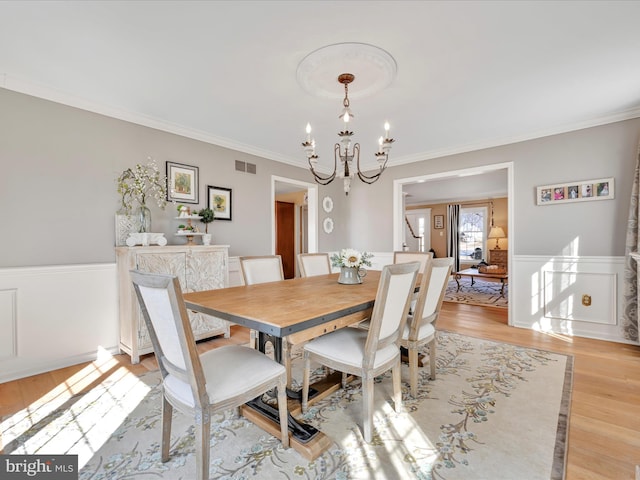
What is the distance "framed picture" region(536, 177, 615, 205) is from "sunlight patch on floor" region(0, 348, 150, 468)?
4.68 metres

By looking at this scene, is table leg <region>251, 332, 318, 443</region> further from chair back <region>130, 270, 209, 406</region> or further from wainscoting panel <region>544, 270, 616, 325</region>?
wainscoting panel <region>544, 270, 616, 325</region>

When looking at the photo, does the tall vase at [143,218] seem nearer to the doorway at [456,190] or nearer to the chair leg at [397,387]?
the chair leg at [397,387]

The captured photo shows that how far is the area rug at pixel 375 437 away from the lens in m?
1.44

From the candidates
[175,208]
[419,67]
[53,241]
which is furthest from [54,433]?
[419,67]

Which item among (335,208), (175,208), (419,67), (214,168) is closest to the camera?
(419,67)

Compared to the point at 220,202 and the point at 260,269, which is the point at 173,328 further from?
the point at 220,202

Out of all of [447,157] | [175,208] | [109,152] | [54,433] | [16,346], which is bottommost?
[54,433]

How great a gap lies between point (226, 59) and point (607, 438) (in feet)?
11.2

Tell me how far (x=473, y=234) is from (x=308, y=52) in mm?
9035

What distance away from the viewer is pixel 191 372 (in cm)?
122

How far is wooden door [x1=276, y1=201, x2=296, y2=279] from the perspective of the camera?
701 cm

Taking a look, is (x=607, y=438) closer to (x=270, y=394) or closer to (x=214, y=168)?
(x=270, y=394)

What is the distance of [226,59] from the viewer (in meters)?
2.13

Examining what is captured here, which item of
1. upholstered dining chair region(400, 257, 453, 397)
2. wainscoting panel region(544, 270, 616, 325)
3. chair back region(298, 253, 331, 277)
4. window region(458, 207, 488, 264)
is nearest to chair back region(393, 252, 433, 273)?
chair back region(298, 253, 331, 277)
